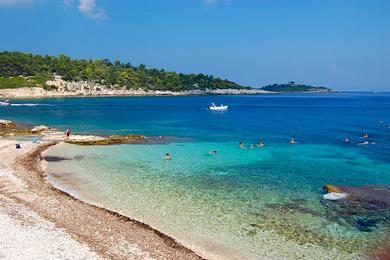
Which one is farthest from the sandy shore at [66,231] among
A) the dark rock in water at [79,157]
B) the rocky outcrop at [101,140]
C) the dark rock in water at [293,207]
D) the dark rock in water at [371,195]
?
the rocky outcrop at [101,140]

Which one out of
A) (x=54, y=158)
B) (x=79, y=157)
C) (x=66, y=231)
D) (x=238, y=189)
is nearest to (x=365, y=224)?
(x=238, y=189)

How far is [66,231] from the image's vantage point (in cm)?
2156

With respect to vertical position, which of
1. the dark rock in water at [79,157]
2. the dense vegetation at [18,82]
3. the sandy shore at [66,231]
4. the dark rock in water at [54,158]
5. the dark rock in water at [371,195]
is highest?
the dense vegetation at [18,82]

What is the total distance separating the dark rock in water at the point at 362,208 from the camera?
971 inches

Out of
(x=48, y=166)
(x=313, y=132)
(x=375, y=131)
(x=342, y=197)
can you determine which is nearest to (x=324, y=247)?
(x=342, y=197)

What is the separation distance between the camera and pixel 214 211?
26.4 meters

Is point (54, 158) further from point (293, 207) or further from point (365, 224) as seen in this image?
point (365, 224)

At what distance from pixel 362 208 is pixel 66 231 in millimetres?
18428

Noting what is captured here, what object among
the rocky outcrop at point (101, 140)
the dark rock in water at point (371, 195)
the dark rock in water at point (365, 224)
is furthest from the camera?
the rocky outcrop at point (101, 140)

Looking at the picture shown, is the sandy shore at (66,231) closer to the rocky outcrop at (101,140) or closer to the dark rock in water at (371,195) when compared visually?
the dark rock in water at (371,195)

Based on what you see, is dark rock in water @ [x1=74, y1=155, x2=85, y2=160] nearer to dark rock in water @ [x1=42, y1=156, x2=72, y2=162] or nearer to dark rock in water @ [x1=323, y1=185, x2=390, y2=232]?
dark rock in water @ [x1=42, y1=156, x2=72, y2=162]

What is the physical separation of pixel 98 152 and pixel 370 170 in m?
28.0

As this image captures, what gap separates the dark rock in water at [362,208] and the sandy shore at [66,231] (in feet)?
34.7

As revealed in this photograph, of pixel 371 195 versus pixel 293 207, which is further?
pixel 371 195
